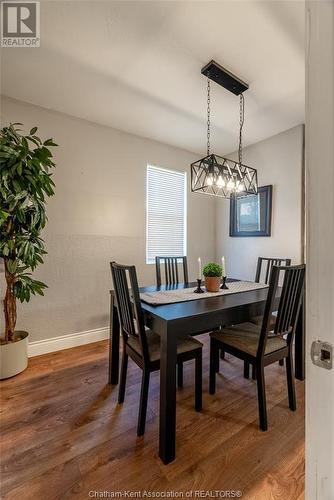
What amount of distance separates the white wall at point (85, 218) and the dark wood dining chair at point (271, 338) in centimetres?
167

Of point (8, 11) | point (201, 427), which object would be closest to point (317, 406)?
point (201, 427)

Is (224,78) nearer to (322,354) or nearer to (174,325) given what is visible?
(174,325)

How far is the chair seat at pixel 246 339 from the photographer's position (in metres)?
1.69

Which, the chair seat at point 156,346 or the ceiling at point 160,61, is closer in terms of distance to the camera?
the ceiling at point 160,61

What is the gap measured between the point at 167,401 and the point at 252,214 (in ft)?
9.26

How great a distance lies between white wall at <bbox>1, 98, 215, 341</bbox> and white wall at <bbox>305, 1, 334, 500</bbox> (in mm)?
2643

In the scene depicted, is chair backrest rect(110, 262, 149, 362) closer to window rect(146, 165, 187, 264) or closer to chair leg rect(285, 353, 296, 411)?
chair leg rect(285, 353, 296, 411)

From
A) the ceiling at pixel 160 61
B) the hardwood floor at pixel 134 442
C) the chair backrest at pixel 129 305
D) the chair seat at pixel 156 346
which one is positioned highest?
the ceiling at pixel 160 61

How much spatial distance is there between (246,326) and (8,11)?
114 inches

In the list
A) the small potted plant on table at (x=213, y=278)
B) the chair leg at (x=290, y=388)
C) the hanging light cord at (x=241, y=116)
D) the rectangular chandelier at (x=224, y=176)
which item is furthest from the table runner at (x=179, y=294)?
the hanging light cord at (x=241, y=116)

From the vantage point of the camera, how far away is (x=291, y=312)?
5.75 feet

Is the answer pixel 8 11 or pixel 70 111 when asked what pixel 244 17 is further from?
pixel 70 111

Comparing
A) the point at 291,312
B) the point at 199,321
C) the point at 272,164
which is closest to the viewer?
the point at 199,321

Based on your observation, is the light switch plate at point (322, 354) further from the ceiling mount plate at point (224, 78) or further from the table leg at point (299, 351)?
the ceiling mount plate at point (224, 78)
